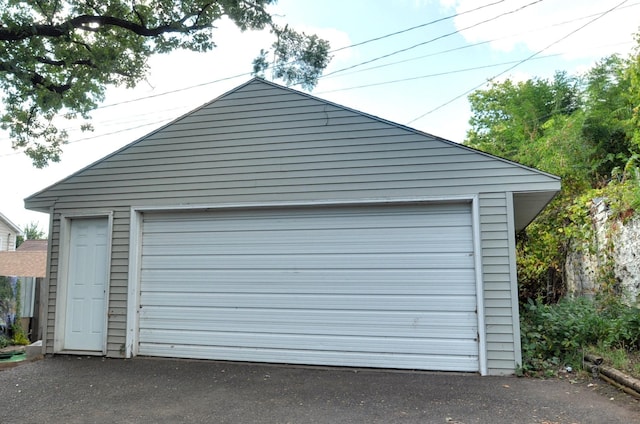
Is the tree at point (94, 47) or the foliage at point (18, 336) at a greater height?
the tree at point (94, 47)

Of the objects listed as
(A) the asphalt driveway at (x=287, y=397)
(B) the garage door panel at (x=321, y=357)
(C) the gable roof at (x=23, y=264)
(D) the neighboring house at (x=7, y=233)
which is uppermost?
(D) the neighboring house at (x=7, y=233)

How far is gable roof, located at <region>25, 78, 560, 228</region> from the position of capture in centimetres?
558

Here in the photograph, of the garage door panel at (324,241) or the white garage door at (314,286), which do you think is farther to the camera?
the garage door panel at (324,241)

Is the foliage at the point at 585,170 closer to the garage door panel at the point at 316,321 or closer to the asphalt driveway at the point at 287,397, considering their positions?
the garage door panel at the point at 316,321

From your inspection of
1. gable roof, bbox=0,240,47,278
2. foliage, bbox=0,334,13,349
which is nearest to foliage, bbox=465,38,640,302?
foliage, bbox=0,334,13,349

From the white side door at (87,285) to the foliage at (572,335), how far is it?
19.1ft

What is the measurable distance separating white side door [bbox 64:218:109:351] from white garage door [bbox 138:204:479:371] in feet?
2.26

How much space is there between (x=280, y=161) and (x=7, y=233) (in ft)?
78.8

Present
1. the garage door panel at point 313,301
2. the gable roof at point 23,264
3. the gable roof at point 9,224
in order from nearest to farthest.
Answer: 1. the garage door panel at point 313,301
2. the gable roof at point 23,264
3. the gable roof at point 9,224

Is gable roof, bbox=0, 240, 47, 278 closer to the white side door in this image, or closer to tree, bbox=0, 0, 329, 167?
tree, bbox=0, 0, 329, 167

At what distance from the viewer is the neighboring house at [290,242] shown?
5.46 meters

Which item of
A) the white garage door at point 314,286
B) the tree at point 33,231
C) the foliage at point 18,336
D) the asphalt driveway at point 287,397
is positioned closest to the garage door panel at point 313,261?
the white garage door at point 314,286

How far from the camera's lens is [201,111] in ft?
21.4

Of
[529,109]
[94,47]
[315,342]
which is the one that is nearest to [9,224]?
[94,47]
